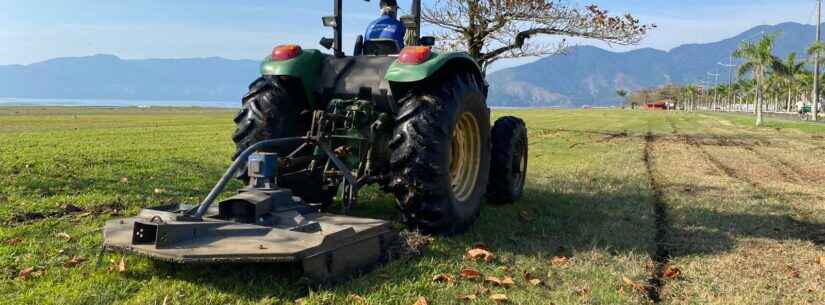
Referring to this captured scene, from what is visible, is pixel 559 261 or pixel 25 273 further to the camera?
pixel 559 261

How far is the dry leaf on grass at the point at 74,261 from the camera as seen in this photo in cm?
440

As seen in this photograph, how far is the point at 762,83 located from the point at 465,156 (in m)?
47.7

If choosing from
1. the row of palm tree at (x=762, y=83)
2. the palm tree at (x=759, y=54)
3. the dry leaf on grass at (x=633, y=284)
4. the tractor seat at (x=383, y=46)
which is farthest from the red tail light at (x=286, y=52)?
the palm tree at (x=759, y=54)

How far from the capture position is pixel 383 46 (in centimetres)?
655

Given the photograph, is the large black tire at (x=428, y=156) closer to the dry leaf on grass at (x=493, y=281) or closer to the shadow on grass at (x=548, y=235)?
the shadow on grass at (x=548, y=235)

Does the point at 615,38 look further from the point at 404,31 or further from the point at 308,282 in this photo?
the point at 308,282

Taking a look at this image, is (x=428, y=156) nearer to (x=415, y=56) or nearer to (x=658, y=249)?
(x=415, y=56)

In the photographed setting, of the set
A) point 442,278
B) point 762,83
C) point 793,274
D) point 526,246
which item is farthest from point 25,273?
point 762,83

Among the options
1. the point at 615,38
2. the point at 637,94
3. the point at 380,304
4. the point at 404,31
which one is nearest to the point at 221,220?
the point at 380,304

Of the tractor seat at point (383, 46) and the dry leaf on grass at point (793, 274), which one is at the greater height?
the tractor seat at point (383, 46)

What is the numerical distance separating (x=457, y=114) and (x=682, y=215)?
127 inches

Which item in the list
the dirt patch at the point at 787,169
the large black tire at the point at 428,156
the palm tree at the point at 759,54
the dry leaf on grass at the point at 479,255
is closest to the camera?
the dry leaf on grass at the point at 479,255

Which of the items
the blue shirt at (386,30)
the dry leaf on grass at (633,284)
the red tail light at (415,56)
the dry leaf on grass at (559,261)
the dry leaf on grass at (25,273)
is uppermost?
the blue shirt at (386,30)

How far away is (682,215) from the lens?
7.14 m
